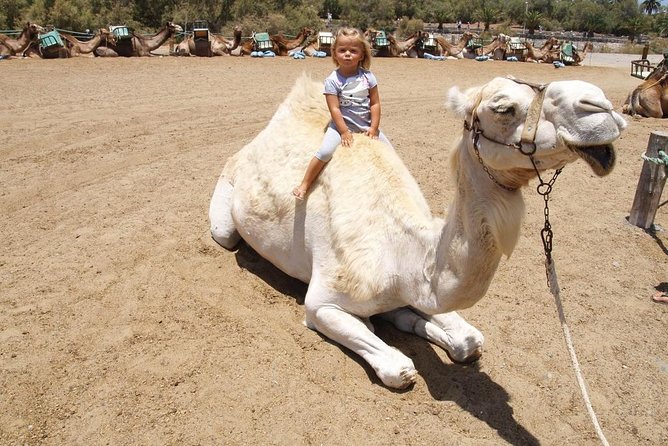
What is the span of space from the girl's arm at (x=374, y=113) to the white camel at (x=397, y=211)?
0.52 feet

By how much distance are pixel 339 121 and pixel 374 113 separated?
Result: 0.41 m

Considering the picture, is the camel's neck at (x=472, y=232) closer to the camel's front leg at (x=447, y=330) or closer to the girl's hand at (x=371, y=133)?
the camel's front leg at (x=447, y=330)

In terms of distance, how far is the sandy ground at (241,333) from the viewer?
123 inches

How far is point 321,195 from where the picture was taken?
3916mm

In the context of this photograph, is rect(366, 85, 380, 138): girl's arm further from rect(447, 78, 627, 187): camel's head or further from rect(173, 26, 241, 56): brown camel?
rect(173, 26, 241, 56): brown camel

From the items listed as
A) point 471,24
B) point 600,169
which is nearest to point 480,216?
point 600,169

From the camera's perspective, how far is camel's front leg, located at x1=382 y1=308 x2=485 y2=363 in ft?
11.8

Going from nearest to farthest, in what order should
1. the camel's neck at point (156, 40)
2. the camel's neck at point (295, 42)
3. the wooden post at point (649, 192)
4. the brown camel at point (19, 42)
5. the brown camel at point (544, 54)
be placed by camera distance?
the wooden post at point (649, 192) → the brown camel at point (19, 42) → the camel's neck at point (156, 40) → the camel's neck at point (295, 42) → the brown camel at point (544, 54)

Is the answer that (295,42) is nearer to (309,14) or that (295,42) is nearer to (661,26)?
(309,14)

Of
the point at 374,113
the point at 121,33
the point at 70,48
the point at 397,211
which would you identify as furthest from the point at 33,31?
the point at 397,211

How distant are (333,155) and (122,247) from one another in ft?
7.56

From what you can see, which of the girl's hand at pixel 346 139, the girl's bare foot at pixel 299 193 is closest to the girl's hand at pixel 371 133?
the girl's hand at pixel 346 139

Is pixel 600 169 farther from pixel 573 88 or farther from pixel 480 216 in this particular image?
pixel 480 216

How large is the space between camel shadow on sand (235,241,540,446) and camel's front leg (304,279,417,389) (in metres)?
0.14
